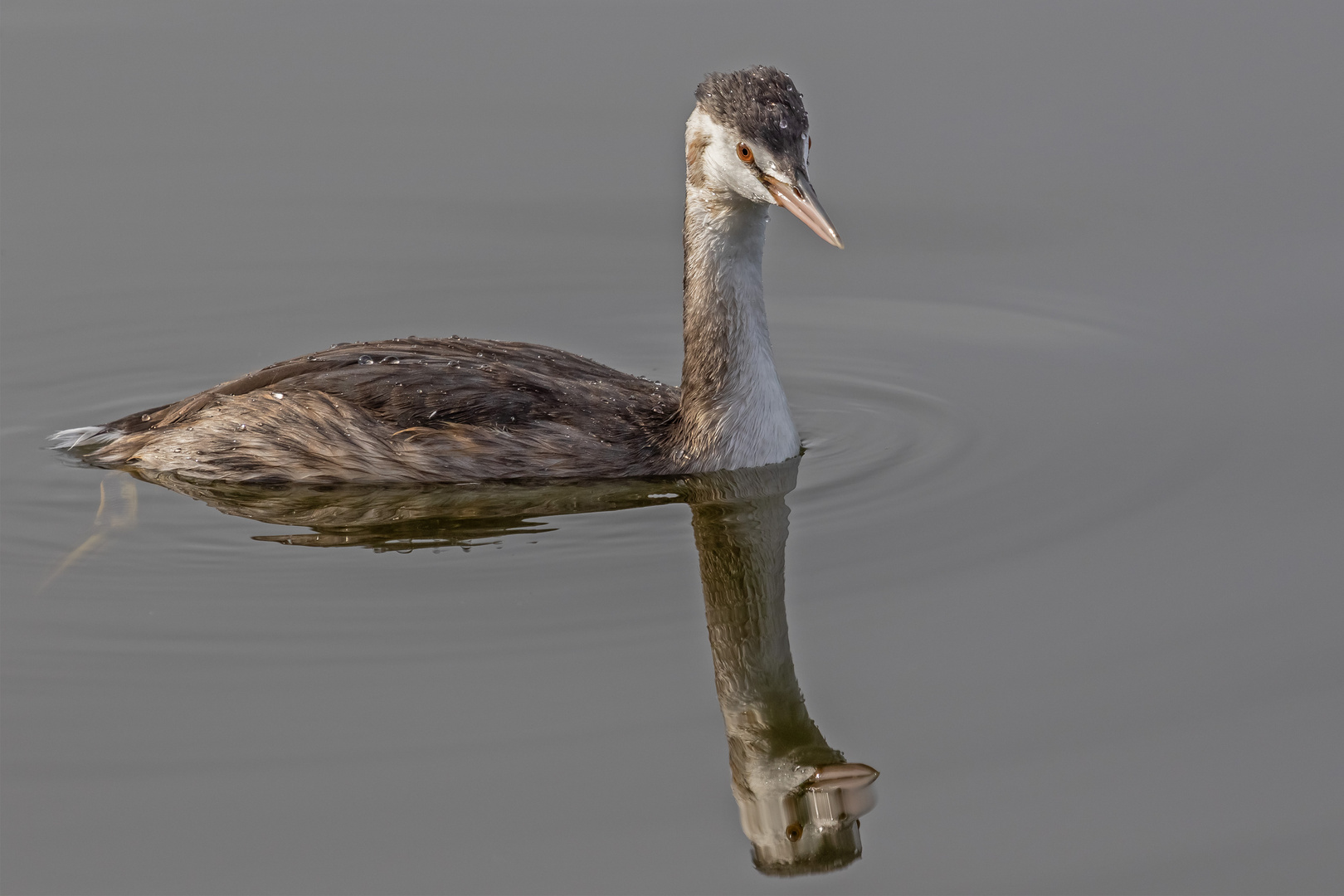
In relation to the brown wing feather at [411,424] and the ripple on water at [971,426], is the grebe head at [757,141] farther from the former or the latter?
the ripple on water at [971,426]

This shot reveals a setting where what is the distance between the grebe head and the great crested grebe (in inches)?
4.3

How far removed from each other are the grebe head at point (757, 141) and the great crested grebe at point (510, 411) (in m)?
0.11

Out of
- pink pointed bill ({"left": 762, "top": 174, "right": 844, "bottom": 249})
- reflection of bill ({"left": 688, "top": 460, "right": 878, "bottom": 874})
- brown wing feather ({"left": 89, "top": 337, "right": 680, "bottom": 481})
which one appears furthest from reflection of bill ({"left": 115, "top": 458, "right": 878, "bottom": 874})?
pink pointed bill ({"left": 762, "top": 174, "right": 844, "bottom": 249})

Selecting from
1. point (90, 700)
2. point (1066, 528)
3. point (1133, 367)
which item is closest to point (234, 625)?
point (90, 700)

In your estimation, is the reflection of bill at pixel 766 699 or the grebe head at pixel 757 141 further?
the grebe head at pixel 757 141

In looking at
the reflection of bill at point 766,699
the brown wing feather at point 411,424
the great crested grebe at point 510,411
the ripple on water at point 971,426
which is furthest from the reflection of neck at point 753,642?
the brown wing feather at point 411,424

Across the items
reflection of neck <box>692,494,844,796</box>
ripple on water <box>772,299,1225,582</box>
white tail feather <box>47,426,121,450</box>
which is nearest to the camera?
reflection of neck <box>692,494,844,796</box>

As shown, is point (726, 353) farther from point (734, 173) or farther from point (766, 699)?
point (766, 699)

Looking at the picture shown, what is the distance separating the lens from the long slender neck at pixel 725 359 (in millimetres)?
10211

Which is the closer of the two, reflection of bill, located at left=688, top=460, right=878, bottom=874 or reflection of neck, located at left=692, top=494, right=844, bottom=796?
reflection of bill, located at left=688, top=460, right=878, bottom=874

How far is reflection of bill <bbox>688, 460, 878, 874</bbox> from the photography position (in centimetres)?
732

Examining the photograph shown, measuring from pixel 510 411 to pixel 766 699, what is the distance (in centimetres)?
267

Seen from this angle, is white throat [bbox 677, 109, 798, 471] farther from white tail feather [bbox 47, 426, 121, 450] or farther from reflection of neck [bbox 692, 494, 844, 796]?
white tail feather [bbox 47, 426, 121, 450]

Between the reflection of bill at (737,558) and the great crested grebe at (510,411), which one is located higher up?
the great crested grebe at (510,411)
